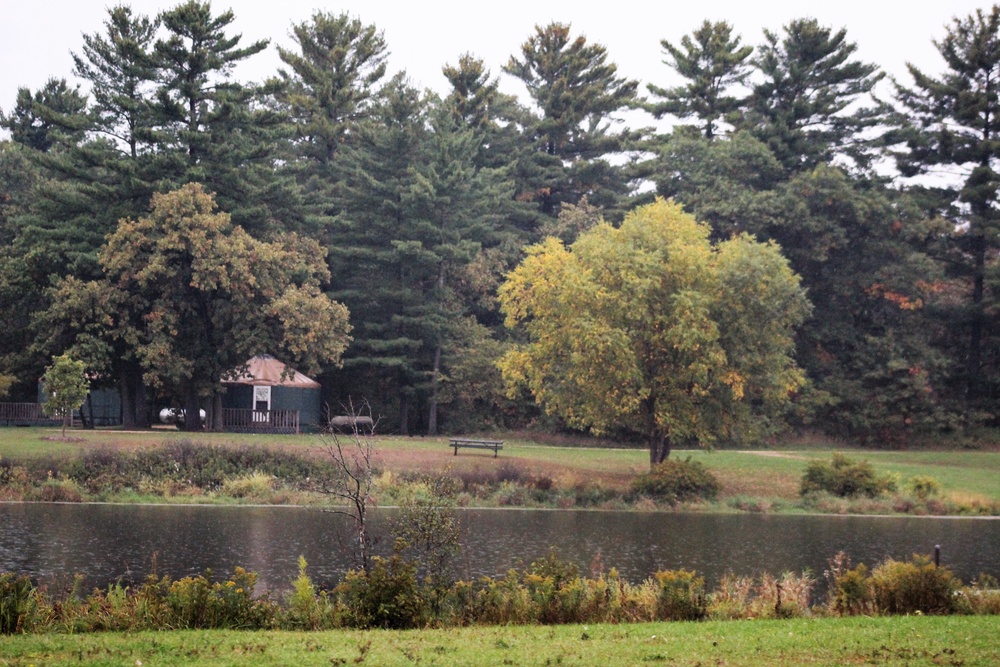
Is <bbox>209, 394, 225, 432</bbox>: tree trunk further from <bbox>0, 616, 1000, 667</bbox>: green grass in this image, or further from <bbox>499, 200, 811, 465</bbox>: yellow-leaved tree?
<bbox>0, 616, 1000, 667</bbox>: green grass

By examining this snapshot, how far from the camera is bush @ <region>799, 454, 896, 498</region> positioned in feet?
121

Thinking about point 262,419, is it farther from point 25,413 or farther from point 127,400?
point 25,413

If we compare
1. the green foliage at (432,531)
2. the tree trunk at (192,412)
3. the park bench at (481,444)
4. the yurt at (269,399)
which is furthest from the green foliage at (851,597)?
the tree trunk at (192,412)

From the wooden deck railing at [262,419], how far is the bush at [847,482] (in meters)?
26.8

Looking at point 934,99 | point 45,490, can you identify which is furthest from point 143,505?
point 934,99

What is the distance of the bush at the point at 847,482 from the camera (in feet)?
121

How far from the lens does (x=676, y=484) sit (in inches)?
1425

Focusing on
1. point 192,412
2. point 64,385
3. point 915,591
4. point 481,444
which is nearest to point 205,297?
point 192,412

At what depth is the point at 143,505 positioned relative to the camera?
32.0 meters

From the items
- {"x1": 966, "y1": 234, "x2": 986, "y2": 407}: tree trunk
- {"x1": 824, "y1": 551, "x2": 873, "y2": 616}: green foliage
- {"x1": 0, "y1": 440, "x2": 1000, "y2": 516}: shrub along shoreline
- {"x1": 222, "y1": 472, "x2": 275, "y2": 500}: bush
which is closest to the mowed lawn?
{"x1": 0, "y1": 440, "x2": 1000, "y2": 516}: shrub along shoreline

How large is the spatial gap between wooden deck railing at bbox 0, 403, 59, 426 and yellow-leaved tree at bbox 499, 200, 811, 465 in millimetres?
28079

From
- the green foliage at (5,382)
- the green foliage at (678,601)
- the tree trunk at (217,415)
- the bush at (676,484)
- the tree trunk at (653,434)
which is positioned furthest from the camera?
the tree trunk at (217,415)

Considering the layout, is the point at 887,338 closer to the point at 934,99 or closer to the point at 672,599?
the point at 934,99

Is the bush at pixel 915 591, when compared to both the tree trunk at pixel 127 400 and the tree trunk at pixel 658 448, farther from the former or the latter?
the tree trunk at pixel 127 400
